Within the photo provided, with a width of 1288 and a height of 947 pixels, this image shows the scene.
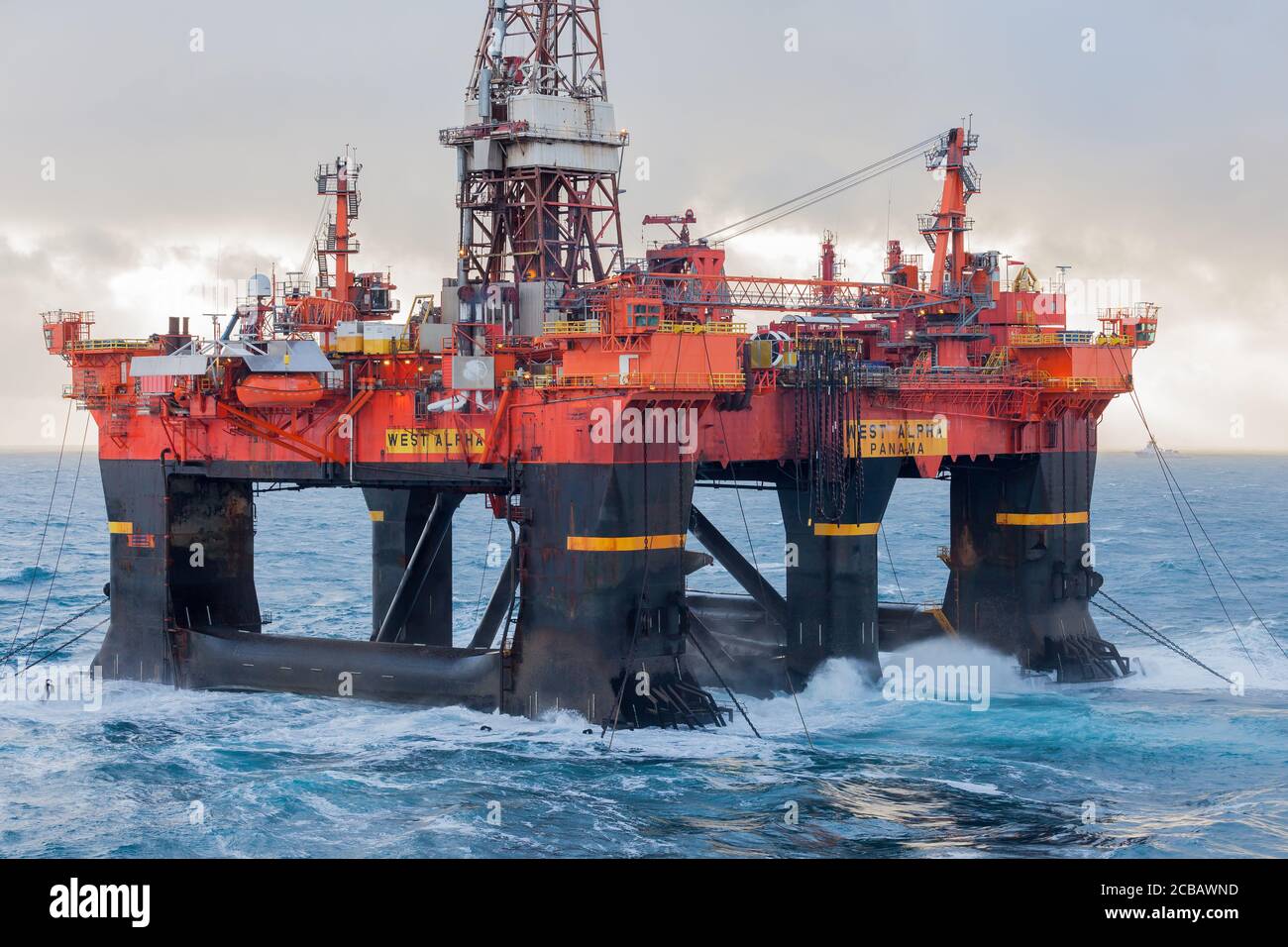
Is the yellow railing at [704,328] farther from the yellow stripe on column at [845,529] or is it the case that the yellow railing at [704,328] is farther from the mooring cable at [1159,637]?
the mooring cable at [1159,637]

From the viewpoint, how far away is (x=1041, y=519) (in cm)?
5150

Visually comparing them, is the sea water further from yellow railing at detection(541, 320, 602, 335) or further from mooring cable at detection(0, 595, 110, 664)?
yellow railing at detection(541, 320, 602, 335)

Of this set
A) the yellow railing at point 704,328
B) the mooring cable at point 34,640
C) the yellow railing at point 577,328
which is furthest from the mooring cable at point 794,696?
the mooring cable at point 34,640

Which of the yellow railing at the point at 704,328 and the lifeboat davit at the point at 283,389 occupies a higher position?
the yellow railing at the point at 704,328

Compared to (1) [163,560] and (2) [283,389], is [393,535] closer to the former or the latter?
(1) [163,560]

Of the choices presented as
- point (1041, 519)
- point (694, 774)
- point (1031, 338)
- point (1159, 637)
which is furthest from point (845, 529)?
point (1159, 637)

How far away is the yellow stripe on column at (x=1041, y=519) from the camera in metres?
51.5

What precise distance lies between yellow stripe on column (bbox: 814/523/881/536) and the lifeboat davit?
47.9 ft

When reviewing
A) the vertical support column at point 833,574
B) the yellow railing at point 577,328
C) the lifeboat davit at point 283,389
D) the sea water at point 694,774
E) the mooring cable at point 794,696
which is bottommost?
the sea water at point 694,774

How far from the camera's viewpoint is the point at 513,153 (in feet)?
161

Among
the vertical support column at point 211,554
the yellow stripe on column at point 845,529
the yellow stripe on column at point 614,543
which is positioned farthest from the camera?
the vertical support column at point 211,554

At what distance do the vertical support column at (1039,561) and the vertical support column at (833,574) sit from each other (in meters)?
5.39
